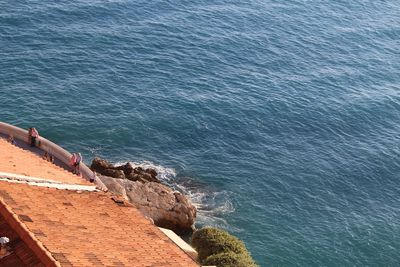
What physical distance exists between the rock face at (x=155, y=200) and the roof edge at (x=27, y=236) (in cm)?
2539

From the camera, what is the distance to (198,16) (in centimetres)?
10169

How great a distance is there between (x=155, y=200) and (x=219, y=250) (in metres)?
11.5

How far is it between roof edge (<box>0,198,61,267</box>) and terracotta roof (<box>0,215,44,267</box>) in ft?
0.39

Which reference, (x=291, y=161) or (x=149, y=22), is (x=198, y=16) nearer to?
(x=149, y=22)

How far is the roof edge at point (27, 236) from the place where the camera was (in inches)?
835

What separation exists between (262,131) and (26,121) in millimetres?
26434

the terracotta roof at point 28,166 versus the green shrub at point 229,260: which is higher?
the terracotta roof at point 28,166

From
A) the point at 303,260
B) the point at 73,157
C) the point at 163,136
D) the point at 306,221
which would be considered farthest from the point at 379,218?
the point at 73,157

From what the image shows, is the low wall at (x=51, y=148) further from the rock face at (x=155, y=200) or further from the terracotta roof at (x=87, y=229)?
the terracotta roof at (x=87, y=229)

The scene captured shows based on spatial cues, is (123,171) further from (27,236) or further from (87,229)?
(27,236)

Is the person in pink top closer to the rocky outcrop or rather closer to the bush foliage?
the rocky outcrop

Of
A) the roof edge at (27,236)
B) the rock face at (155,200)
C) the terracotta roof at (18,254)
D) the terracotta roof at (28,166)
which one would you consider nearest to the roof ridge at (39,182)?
the terracotta roof at (28,166)

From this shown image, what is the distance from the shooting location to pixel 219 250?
142ft

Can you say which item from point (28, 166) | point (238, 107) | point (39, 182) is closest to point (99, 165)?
point (28, 166)
